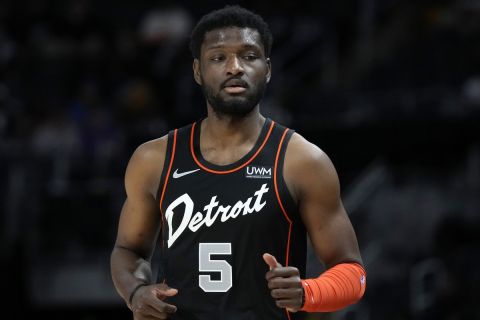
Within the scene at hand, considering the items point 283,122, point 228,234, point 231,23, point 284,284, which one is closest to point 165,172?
point 228,234

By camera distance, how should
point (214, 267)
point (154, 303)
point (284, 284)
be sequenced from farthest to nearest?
point (214, 267) < point (154, 303) < point (284, 284)

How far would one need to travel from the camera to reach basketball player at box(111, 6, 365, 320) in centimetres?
428

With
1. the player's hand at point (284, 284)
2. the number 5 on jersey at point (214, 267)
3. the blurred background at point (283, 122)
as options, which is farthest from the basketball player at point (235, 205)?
the blurred background at point (283, 122)

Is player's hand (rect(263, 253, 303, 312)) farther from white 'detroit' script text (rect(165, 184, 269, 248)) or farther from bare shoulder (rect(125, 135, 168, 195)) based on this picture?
bare shoulder (rect(125, 135, 168, 195))

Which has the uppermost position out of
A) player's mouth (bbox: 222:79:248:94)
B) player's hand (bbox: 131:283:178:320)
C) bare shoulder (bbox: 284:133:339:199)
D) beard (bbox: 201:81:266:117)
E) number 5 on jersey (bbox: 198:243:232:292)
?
player's mouth (bbox: 222:79:248:94)

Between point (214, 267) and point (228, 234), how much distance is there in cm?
16

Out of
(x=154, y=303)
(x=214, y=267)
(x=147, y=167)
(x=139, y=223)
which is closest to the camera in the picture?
(x=154, y=303)

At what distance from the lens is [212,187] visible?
439 centimetres

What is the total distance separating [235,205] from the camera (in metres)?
4.33

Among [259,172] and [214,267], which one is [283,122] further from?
[214,267]

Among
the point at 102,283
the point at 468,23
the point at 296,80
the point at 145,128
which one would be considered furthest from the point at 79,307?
the point at 468,23

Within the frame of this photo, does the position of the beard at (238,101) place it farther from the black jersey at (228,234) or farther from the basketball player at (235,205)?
the black jersey at (228,234)

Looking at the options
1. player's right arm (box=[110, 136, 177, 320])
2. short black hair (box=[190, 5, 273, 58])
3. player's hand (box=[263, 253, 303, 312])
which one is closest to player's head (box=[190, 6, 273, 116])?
short black hair (box=[190, 5, 273, 58])

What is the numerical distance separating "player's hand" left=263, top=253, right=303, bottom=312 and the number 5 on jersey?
0.42 meters
